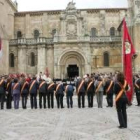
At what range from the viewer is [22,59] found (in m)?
39.5

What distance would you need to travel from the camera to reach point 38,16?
1763 inches

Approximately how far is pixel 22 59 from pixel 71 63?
6568 mm

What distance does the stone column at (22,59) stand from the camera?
3947cm

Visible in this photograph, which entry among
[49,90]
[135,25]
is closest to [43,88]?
[49,90]

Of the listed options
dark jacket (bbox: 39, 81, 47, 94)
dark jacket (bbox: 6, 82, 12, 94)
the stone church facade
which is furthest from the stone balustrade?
dark jacket (bbox: 39, 81, 47, 94)

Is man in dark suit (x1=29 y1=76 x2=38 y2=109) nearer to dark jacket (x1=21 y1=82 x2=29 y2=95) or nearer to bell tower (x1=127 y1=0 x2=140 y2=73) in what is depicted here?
dark jacket (x1=21 y1=82 x2=29 y2=95)

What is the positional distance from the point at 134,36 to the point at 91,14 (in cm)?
1104

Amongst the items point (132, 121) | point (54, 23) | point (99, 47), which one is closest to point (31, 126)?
point (132, 121)

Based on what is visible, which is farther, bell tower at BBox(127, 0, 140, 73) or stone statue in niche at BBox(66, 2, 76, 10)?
stone statue in niche at BBox(66, 2, 76, 10)

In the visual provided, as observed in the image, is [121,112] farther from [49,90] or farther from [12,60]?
[12,60]

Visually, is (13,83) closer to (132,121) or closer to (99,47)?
(132,121)

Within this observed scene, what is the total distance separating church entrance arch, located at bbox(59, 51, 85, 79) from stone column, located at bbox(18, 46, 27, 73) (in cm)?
491

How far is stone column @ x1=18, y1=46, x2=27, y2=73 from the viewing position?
1554 inches

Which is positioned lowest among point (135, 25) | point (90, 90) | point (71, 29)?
point (90, 90)
